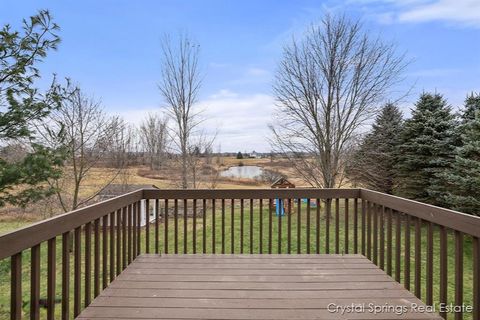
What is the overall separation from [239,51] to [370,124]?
189 inches

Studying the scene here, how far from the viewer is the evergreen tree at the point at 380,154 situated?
10.1 meters

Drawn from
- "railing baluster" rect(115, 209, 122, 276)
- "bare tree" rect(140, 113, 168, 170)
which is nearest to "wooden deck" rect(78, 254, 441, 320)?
"railing baluster" rect(115, 209, 122, 276)

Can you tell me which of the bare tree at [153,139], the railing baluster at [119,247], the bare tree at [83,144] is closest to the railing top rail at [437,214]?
the railing baluster at [119,247]

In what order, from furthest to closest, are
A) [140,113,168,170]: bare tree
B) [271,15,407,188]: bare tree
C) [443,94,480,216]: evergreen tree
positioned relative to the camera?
[140,113,168,170]: bare tree, [271,15,407,188]: bare tree, [443,94,480,216]: evergreen tree

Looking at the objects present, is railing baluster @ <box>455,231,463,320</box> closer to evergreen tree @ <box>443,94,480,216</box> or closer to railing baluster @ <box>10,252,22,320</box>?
railing baluster @ <box>10,252,22,320</box>

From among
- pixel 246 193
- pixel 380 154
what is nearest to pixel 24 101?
pixel 246 193

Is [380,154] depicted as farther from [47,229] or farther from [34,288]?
[34,288]

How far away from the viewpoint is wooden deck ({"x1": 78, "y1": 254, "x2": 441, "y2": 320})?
2.07 metres

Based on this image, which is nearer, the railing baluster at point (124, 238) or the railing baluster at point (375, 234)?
the railing baluster at point (124, 238)

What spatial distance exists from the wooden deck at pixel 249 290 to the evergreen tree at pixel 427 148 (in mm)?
7529

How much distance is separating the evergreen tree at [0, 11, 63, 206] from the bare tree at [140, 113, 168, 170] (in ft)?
21.5

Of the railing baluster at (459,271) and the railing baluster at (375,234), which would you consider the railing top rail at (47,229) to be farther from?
the railing baluster at (375,234)

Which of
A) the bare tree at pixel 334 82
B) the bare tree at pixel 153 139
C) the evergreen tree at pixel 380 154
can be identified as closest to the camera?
the bare tree at pixel 334 82

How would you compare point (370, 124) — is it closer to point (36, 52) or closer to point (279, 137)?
point (279, 137)
